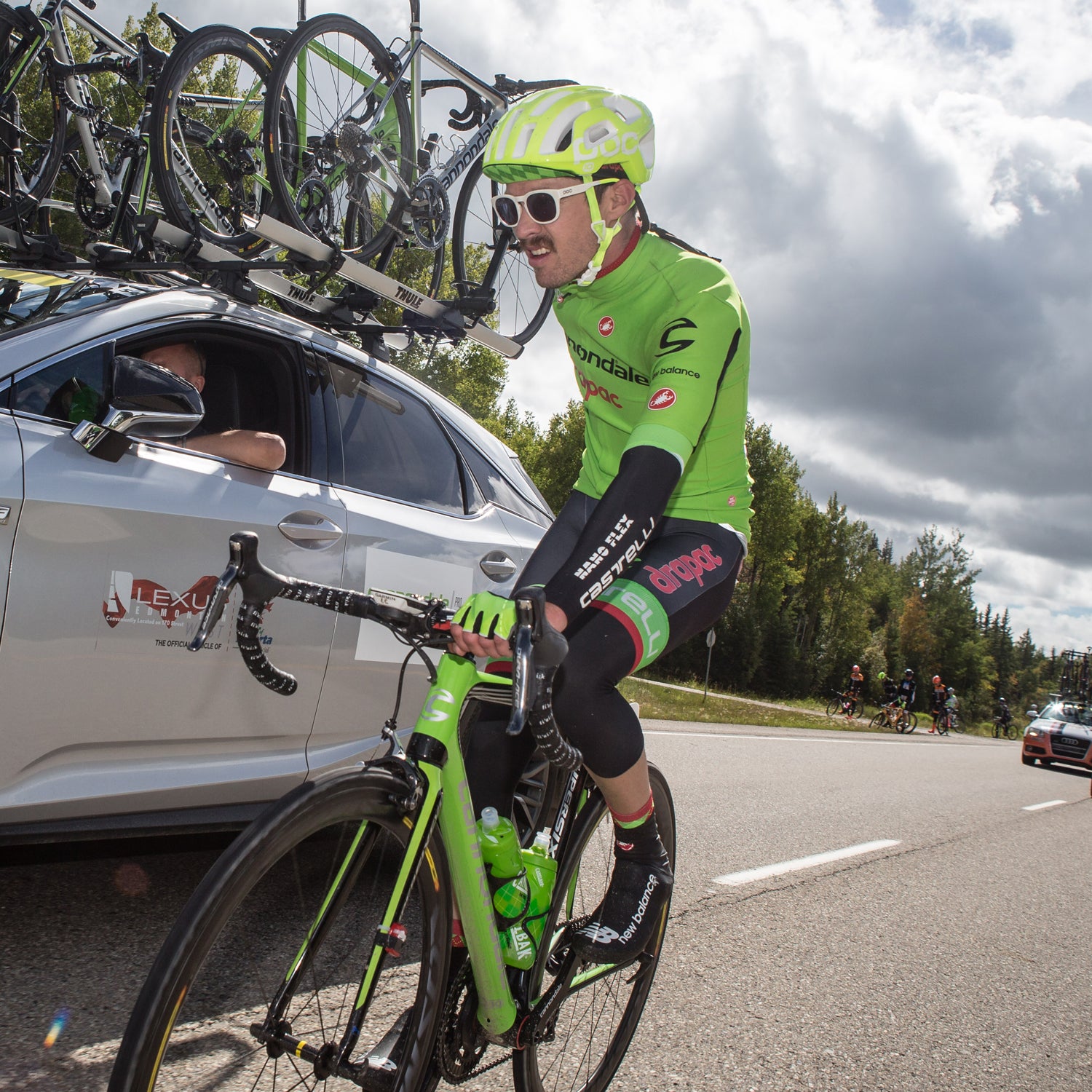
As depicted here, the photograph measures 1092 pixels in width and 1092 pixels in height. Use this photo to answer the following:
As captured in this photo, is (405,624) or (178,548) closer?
(405,624)

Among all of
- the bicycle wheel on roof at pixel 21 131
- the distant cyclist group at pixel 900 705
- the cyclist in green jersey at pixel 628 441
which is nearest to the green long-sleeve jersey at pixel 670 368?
the cyclist in green jersey at pixel 628 441

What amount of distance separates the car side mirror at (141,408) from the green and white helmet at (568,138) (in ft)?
3.32

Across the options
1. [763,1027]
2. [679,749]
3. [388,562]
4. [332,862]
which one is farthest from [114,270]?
[679,749]

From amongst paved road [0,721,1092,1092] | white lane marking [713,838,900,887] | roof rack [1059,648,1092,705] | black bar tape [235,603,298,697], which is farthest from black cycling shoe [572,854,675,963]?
roof rack [1059,648,1092,705]

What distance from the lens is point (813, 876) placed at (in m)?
5.33

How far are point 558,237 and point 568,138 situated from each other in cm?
21

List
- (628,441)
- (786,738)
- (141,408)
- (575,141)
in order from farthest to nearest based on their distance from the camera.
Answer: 1. (786,738)
2. (141,408)
3. (628,441)
4. (575,141)

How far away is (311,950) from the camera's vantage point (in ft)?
5.59

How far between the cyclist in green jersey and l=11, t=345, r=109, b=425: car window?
1.29 meters

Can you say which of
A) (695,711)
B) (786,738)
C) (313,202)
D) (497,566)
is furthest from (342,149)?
(695,711)

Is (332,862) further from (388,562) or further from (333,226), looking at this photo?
(333,226)

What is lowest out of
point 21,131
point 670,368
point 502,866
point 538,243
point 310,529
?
point 502,866

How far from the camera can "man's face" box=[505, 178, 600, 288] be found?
2229mm

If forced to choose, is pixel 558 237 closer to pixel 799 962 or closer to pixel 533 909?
pixel 533 909
